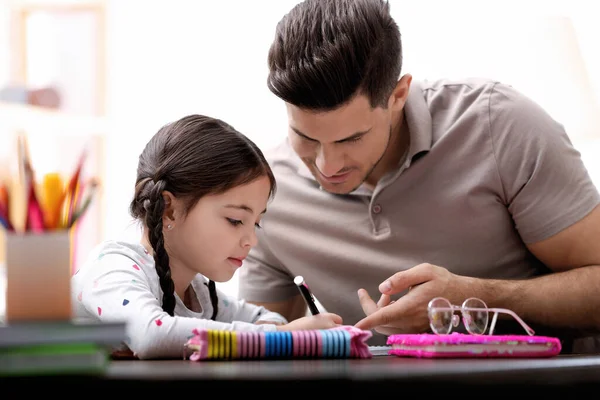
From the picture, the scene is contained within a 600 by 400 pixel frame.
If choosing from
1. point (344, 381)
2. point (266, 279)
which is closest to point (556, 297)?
point (266, 279)

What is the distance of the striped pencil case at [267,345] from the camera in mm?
864

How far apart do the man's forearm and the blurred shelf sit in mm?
2049

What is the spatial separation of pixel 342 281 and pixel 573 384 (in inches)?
44.9

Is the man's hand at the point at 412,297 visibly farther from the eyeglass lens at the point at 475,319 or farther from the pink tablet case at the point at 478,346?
the pink tablet case at the point at 478,346

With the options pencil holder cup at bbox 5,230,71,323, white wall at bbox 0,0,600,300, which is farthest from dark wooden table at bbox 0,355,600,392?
white wall at bbox 0,0,600,300

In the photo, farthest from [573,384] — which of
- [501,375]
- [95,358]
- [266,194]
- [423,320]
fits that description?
[266,194]

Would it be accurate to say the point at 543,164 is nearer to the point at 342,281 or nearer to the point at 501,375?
the point at 342,281

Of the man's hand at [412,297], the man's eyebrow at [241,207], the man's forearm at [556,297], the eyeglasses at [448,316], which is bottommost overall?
the man's forearm at [556,297]

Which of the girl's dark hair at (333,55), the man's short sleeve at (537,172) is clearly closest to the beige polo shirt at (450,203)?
the man's short sleeve at (537,172)

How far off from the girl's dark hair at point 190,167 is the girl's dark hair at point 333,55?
0.54 ft

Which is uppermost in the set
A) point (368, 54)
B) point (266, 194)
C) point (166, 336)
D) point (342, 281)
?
point (368, 54)

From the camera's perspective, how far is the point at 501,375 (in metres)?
0.64

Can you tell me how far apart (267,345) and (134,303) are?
305 millimetres

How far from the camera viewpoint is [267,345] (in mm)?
875
